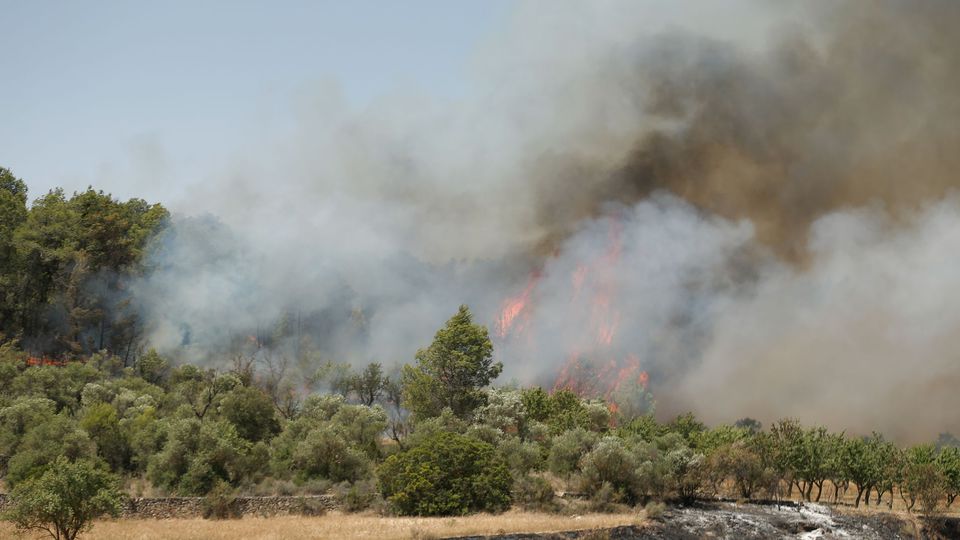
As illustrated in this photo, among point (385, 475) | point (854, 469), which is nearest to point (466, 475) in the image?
point (385, 475)

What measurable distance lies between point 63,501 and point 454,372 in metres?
59.1

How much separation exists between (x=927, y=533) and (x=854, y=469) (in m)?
12.8

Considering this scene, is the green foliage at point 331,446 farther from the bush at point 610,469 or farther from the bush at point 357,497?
the bush at point 610,469

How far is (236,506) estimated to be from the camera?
55812 mm

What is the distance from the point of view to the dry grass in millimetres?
45312

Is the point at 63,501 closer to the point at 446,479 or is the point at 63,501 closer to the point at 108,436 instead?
the point at 446,479

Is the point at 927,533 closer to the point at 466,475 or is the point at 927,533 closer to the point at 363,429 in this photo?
Result: the point at 466,475

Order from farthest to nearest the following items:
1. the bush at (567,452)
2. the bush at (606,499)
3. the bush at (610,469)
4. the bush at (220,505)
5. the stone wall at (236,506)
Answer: the bush at (567,452), the bush at (610,469), the bush at (606,499), the bush at (220,505), the stone wall at (236,506)

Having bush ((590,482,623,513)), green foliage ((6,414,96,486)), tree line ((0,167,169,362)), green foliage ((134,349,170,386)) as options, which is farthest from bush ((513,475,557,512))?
tree line ((0,167,169,362))

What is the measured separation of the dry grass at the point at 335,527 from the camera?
45.3m

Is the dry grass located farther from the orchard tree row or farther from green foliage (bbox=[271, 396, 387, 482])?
green foliage (bbox=[271, 396, 387, 482])

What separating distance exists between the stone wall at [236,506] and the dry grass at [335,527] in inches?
63.0

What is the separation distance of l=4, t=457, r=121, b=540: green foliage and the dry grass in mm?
3551

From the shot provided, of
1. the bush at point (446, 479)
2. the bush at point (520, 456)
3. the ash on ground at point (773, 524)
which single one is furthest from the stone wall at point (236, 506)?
the ash on ground at point (773, 524)
